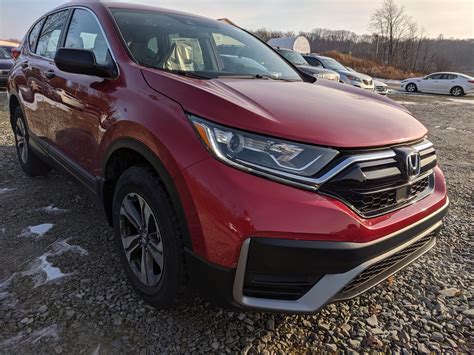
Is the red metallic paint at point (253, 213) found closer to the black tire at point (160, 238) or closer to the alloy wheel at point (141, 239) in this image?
the black tire at point (160, 238)

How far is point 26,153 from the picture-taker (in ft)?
13.9

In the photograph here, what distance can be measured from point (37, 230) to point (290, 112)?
2.37m

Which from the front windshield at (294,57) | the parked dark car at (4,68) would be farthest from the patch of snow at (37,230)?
the parked dark car at (4,68)

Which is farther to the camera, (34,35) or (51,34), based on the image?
(34,35)

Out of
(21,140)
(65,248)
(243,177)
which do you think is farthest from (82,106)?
(21,140)

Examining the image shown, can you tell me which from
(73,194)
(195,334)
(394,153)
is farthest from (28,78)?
(394,153)

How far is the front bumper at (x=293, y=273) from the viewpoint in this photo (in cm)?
159

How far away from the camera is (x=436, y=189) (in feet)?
7.47

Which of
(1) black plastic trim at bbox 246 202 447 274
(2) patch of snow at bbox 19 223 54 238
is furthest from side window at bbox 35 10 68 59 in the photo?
(1) black plastic trim at bbox 246 202 447 274

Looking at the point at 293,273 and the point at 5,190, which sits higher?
the point at 293,273

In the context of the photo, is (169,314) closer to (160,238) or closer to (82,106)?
(160,238)

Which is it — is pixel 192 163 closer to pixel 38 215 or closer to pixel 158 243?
pixel 158 243

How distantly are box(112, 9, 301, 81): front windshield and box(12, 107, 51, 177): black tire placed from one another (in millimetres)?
2068

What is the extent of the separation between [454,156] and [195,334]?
19.2 feet
